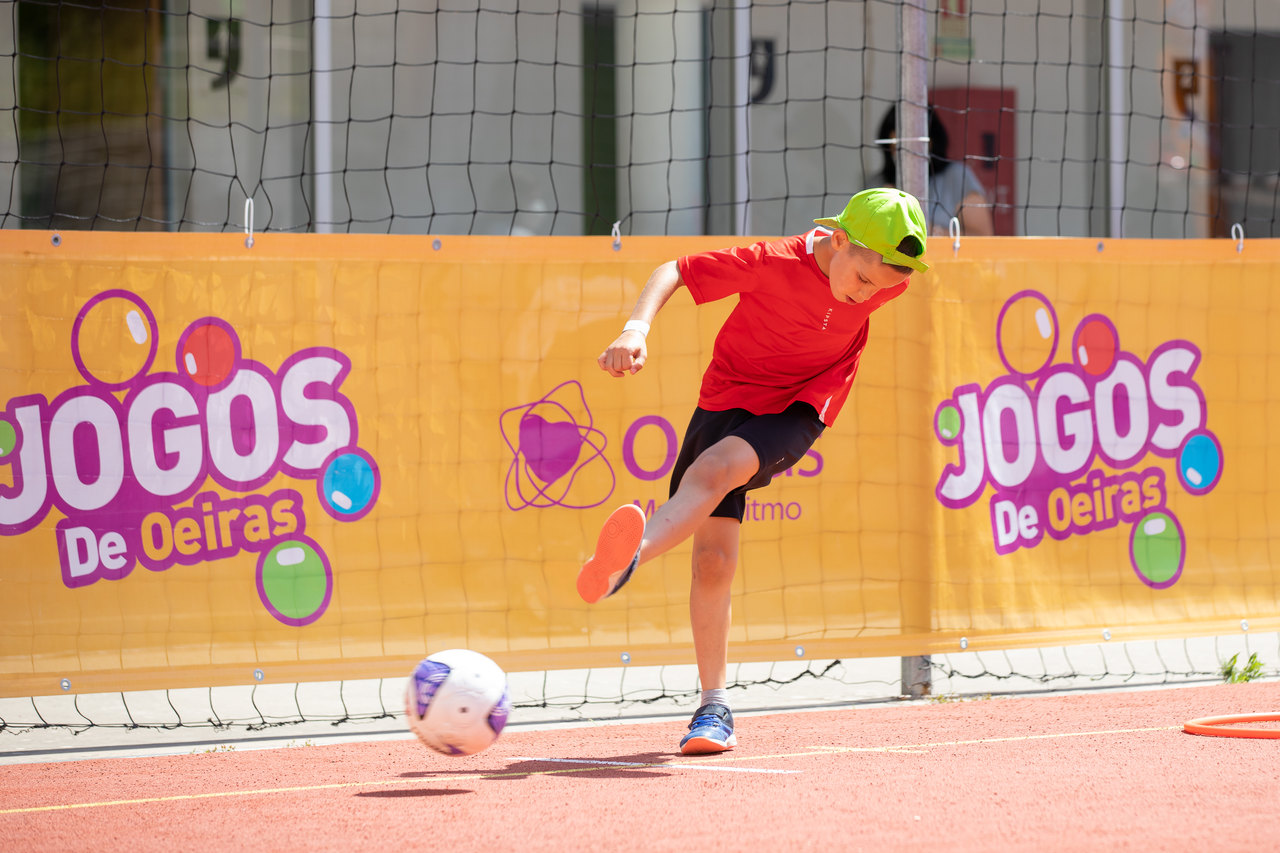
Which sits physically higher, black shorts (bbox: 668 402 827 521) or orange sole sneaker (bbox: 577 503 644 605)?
black shorts (bbox: 668 402 827 521)

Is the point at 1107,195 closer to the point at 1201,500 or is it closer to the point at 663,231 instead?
the point at 663,231

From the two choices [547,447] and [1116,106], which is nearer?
[547,447]

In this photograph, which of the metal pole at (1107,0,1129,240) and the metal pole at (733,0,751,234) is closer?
the metal pole at (733,0,751,234)

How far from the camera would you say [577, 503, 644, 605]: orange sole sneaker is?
4.14 metres

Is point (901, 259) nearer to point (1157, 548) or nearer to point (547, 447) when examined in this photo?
point (547, 447)

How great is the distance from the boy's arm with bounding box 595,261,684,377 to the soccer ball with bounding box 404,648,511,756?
3.21 ft

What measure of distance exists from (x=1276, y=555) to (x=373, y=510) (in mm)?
4118

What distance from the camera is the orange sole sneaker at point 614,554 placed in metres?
4.14

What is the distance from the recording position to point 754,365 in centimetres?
484

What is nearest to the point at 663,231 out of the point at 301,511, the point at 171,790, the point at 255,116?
the point at 255,116

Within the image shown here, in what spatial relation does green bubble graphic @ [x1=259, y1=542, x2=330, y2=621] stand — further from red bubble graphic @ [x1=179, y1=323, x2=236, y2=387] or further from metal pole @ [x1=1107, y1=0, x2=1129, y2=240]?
metal pole @ [x1=1107, y1=0, x2=1129, y2=240]

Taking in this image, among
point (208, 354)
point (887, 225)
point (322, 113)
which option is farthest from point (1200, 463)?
point (322, 113)

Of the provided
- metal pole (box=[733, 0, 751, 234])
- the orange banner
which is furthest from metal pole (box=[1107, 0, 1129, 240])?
the orange banner

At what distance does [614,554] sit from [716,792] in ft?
2.42
